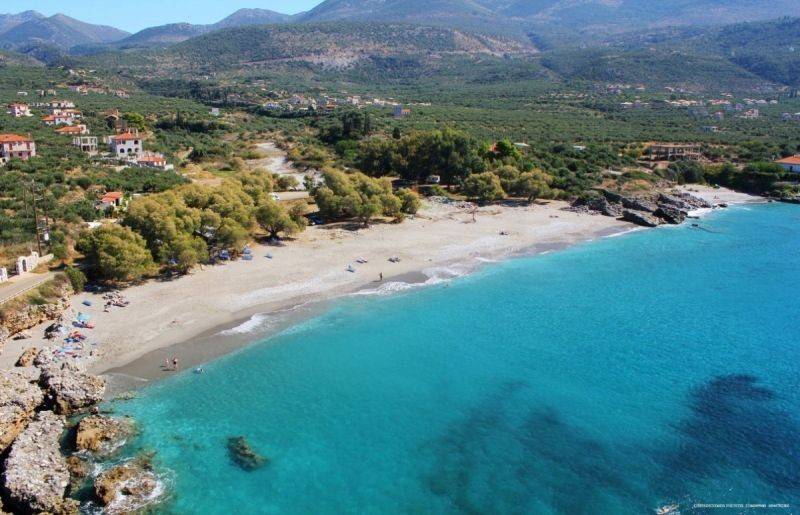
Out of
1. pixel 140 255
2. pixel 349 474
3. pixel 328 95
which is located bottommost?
pixel 349 474

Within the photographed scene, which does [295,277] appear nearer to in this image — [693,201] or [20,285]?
[20,285]

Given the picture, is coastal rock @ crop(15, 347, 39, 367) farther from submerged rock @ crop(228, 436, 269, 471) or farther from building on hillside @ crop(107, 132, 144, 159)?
building on hillside @ crop(107, 132, 144, 159)

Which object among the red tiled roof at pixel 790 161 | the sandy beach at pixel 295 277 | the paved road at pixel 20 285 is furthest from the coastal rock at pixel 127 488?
the red tiled roof at pixel 790 161

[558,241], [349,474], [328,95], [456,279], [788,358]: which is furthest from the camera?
[328,95]

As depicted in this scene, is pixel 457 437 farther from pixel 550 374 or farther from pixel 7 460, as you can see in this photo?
pixel 7 460

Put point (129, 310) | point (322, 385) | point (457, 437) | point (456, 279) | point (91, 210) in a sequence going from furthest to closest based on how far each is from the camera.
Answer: point (91, 210)
point (456, 279)
point (129, 310)
point (322, 385)
point (457, 437)

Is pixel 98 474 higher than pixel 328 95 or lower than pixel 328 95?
lower

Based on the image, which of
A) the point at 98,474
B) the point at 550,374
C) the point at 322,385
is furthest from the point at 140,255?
the point at 550,374
